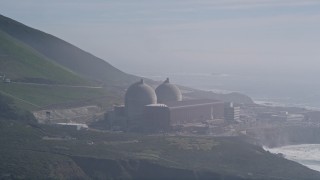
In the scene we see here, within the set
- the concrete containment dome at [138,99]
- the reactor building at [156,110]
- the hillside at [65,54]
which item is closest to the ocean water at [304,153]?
the reactor building at [156,110]

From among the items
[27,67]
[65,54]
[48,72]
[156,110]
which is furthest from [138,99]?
[65,54]

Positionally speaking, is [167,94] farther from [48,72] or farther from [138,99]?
[48,72]

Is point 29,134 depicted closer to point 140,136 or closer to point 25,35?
point 140,136

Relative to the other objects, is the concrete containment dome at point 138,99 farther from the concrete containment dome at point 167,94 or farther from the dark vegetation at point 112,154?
the dark vegetation at point 112,154

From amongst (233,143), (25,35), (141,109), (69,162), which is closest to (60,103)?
(141,109)

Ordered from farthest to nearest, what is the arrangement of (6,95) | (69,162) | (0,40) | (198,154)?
(0,40), (6,95), (198,154), (69,162)

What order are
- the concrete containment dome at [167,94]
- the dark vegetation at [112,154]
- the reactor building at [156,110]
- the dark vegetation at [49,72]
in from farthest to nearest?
the dark vegetation at [49,72], the concrete containment dome at [167,94], the reactor building at [156,110], the dark vegetation at [112,154]

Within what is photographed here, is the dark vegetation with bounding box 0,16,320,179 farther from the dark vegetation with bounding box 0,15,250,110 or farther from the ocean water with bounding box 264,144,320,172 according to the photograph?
the ocean water with bounding box 264,144,320,172
